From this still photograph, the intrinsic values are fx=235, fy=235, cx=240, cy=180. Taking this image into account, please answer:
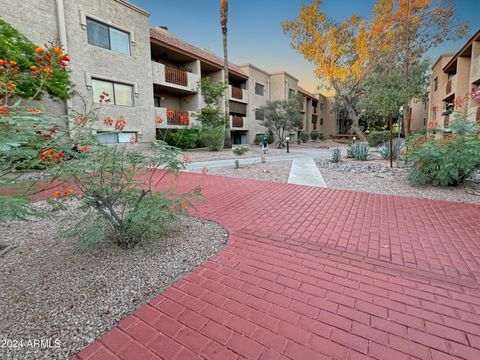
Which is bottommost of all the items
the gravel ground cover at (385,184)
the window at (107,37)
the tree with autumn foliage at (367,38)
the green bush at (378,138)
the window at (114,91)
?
the gravel ground cover at (385,184)

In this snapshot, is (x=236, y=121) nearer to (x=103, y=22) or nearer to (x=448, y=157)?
(x=103, y=22)

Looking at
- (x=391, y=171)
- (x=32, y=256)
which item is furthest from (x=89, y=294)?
(x=391, y=171)

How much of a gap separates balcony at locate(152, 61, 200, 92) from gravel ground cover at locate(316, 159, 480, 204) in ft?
43.1

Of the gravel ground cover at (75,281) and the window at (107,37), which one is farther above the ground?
the window at (107,37)

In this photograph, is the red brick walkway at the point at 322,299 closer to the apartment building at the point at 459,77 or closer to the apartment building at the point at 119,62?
the apartment building at the point at 119,62

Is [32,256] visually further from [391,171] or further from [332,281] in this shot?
[391,171]

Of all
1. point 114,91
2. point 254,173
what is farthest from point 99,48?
point 254,173

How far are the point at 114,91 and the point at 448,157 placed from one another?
15.8 meters

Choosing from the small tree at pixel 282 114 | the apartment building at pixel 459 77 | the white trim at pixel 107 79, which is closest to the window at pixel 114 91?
the white trim at pixel 107 79

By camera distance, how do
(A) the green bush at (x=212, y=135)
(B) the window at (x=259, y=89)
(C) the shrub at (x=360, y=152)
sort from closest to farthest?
1. (C) the shrub at (x=360, y=152)
2. (A) the green bush at (x=212, y=135)
3. (B) the window at (x=259, y=89)

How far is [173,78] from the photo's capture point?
1728 centimetres

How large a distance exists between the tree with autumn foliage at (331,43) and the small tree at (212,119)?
12826 mm

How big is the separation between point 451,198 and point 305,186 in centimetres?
344

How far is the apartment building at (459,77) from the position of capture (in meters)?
14.9
